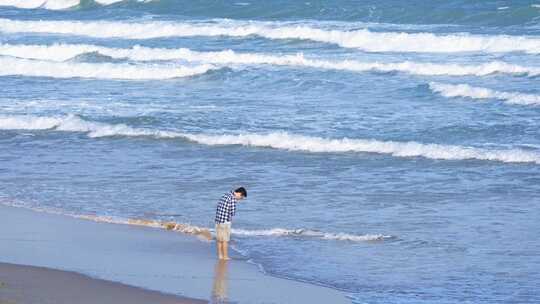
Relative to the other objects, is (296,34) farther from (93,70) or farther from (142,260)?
(142,260)

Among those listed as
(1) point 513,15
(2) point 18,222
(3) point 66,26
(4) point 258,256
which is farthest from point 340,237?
(3) point 66,26

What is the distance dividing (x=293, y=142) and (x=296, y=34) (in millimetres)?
16255

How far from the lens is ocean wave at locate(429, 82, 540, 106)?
24.4 meters

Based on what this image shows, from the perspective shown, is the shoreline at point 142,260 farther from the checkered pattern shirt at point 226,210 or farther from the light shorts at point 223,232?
the checkered pattern shirt at point 226,210

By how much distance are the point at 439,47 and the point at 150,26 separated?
11.9m

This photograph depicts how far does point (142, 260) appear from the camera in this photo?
13570mm

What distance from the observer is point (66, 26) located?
43.4 metres

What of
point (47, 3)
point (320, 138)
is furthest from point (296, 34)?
point (47, 3)

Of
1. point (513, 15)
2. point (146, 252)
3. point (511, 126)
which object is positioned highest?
point (513, 15)

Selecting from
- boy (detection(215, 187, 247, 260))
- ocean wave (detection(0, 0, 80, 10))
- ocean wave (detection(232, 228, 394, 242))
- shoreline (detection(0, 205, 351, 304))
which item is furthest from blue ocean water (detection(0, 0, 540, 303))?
ocean wave (detection(0, 0, 80, 10))

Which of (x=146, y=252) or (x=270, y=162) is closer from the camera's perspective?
(x=146, y=252)

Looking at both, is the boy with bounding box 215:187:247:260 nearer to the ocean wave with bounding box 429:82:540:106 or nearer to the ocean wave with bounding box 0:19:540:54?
the ocean wave with bounding box 429:82:540:106

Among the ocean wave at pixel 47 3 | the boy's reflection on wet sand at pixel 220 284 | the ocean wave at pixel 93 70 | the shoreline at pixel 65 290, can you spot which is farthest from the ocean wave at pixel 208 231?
the ocean wave at pixel 47 3

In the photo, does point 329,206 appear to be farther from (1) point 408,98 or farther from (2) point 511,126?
(1) point 408,98
